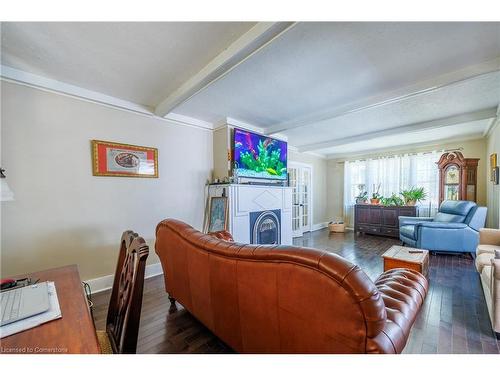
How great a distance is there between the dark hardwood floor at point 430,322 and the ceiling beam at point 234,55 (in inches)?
90.1

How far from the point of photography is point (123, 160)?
2.75m

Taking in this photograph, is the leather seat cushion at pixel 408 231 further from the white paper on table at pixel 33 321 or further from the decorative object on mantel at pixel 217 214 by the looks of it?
the white paper on table at pixel 33 321

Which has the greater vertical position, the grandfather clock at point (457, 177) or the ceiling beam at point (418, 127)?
the ceiling beam at point (418, 127)

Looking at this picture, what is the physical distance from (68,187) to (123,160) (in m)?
0.65

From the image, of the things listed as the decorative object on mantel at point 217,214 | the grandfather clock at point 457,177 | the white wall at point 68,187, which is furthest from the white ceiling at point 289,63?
Answer: the grandfather clock at point 457,177

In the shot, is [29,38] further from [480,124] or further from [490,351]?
[480,124]

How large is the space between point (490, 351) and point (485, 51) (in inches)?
95.6

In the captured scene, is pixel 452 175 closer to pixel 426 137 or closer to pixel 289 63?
pixel 426 137

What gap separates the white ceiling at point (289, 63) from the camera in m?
1.58

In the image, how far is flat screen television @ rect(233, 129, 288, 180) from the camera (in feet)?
11.8

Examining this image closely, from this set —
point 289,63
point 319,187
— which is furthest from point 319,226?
point 289,63

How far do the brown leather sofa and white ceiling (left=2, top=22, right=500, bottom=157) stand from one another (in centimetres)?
159

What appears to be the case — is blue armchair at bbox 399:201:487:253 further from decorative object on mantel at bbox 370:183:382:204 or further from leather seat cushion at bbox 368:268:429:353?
leather seat cushion at bbox 368:268:429:353
